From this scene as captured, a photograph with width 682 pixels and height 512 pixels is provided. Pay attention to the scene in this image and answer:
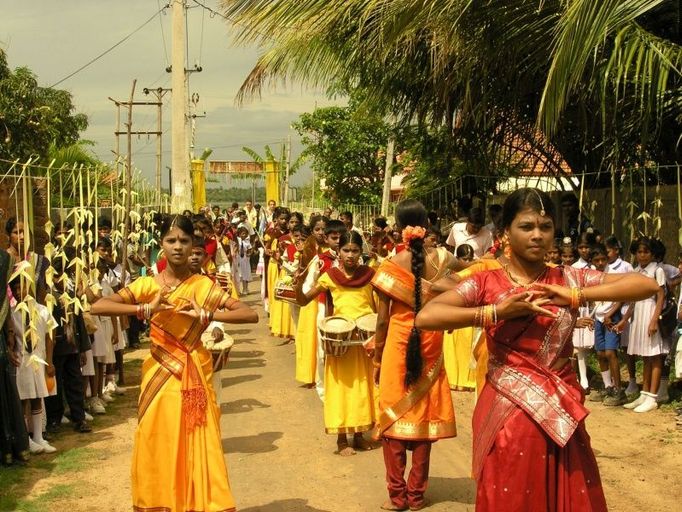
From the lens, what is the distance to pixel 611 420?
980 centimetres

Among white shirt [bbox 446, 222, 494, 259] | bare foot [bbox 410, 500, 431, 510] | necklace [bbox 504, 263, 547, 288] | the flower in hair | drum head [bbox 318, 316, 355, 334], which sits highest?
the flower in hair

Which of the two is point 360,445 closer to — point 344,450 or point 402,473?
point 344,450

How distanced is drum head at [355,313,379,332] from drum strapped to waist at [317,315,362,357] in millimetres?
63

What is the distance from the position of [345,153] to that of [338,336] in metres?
22.7

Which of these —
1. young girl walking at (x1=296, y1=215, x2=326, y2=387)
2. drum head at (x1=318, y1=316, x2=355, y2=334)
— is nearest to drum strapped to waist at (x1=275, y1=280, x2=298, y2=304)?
young girl walking at (x1=296, y1=215, x2=326, y2=387)

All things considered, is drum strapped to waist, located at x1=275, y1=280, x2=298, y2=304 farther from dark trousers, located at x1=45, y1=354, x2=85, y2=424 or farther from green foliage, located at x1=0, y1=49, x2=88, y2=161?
green foliage, located at x1=0, y1=49, x2=88, y2=161

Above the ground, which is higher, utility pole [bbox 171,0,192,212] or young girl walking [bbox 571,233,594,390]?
utility pole [bbox 171,0,192,212]

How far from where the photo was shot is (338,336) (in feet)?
28.1

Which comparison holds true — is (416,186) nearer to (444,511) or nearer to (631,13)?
(631,13)

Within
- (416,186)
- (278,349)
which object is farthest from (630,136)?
(416,186)

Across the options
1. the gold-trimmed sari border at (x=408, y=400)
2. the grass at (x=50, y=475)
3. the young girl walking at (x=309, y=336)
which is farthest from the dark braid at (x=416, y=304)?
the young girl walking at (x=309, y=336)

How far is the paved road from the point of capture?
7.20m

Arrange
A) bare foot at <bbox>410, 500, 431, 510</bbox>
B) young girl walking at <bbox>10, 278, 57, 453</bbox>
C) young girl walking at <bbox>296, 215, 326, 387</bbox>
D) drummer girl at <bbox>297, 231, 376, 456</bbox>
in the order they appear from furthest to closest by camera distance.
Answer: young girl walking at <bbox>296, 215, 326, 387</bbox> → drummer girl at <bbox>297, 231, 376, 456</bbox> → young girl walking at <bbox>10, 278, 57, 453</bbox> → bare foot at <bbox>410, 500, 431, 510</bbox>

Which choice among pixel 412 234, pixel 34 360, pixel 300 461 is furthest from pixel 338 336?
pixel 34 360
